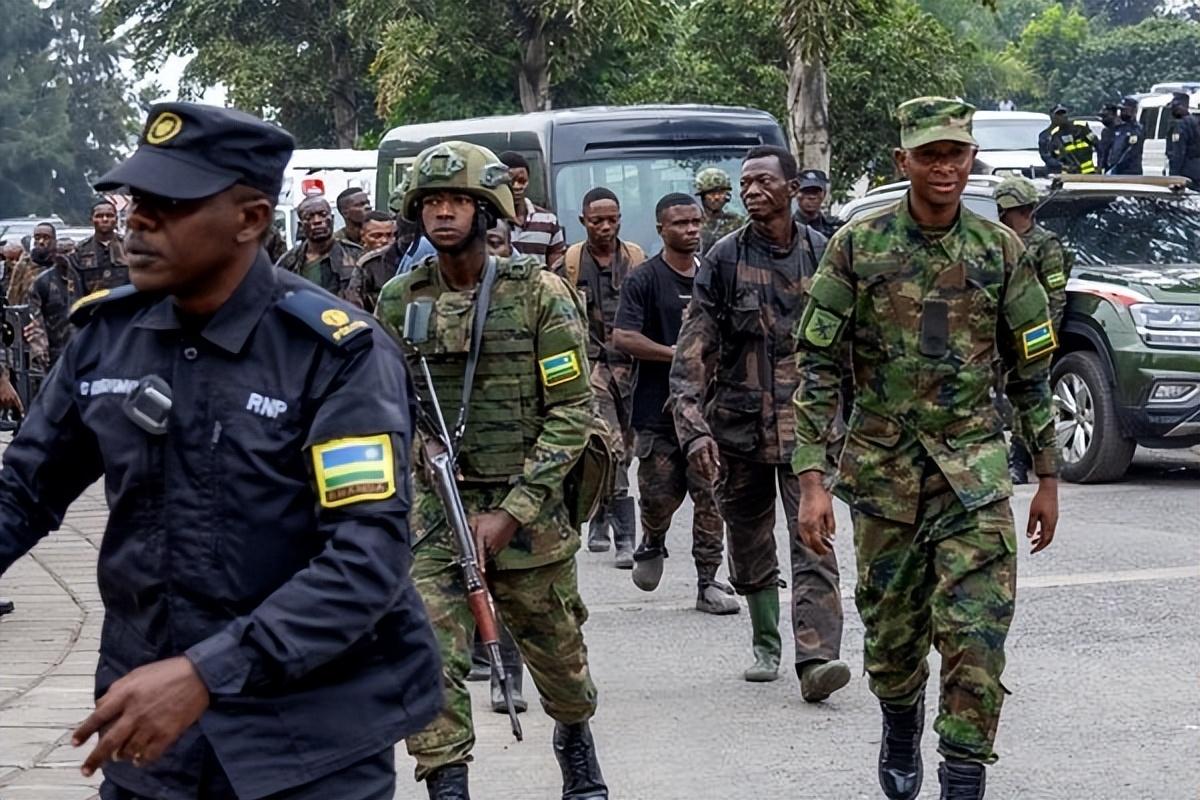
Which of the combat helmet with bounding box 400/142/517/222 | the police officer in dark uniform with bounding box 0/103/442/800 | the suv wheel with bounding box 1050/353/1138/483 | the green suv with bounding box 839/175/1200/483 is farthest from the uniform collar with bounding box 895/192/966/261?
the suv wheel with bounding box 1050/353/1138/483

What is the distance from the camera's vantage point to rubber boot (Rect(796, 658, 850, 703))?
748cm

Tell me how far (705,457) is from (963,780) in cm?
232

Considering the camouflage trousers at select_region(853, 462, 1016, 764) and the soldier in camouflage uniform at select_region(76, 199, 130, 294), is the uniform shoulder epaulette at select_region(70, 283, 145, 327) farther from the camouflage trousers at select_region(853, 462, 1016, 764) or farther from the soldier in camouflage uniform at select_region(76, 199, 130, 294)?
the soldier in camouflage uniform at select_region(76, 199, 130, 294)

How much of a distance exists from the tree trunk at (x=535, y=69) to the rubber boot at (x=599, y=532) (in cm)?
2119

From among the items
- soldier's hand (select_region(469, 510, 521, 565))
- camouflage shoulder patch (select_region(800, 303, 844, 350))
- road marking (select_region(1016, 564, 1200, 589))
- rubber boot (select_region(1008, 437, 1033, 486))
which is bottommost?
rubber boot (select_region(1008, 437, 1033, 486))

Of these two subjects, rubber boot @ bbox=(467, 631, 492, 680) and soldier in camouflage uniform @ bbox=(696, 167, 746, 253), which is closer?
rubber boot @ bbox=(467, 631, 492, 680)

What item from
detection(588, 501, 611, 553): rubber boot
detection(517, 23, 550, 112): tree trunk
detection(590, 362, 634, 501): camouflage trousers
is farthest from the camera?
detection(517, 23, 550, 112): tree trunk

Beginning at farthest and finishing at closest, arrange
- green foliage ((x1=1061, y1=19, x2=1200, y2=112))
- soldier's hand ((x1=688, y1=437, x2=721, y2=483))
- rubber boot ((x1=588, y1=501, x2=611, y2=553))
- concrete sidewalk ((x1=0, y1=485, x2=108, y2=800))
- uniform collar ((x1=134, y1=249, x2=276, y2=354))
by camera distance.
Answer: green foliage ((x1=1061, y1=19, x2=1200, y2=112))
rubber boot ((x1=588, y1=501, x2=611, y2=553))
soldier's hand ((x1=688, y1=437, x2=721, y2=483))
concrete sidewalk ((x1=0, y1=485, x2=108, y2=800))
uniform collar ((x1=134, y1=249, x2=276, y2=354))

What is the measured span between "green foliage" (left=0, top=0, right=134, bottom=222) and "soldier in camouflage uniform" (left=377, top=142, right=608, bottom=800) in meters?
82.9

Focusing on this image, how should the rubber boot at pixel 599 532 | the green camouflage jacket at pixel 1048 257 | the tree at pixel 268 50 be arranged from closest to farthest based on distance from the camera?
the green camouflage jacket at pixel 1048 257
the rubber boot at pixel 599 532
the tree at pixel 268 50

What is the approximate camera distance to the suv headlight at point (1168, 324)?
41.9ft

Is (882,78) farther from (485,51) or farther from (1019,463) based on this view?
(1019,463)

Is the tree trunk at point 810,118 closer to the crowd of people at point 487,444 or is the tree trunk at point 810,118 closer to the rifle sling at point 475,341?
the crowd of people at point 487,444

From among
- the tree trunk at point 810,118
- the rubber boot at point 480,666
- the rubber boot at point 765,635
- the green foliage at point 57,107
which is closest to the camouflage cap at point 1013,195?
the rubber boot at point 765,635
